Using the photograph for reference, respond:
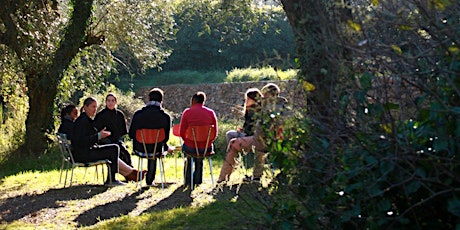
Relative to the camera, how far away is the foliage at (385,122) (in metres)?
3.68

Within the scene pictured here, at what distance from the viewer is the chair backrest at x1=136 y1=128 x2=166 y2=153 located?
36.0ft

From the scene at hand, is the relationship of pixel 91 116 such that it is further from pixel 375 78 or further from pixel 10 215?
pixel 375 78

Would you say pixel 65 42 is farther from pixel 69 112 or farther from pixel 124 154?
pixel 124 154

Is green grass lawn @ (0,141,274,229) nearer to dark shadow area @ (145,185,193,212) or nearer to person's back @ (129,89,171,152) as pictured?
dark shadow area @ (145,185,193,212)

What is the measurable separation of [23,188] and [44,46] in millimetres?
4040

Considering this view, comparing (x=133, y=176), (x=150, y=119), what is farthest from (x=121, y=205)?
(x=133, y=176)

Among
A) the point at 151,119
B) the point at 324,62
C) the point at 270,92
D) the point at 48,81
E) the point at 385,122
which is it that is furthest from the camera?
the point at 48,81

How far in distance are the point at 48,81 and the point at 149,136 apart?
6281mm

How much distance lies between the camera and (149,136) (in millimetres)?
10992

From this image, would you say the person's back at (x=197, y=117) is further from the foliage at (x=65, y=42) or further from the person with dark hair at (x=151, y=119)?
the foliage at (x=65, y=42)

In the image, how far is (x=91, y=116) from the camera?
1152 cm

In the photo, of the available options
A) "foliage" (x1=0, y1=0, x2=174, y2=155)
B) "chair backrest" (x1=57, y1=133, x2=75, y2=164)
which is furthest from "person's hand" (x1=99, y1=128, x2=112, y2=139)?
"foliage" (x1=0, y1=0, x2=174, y2=155)

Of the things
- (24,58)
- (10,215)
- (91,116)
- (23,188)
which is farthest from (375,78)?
(24,58)

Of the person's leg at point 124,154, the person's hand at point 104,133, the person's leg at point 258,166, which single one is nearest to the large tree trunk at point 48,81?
the person's leg at point 124,154
